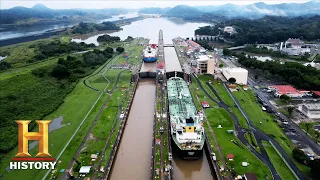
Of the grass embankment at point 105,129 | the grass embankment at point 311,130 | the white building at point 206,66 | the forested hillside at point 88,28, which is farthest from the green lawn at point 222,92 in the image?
the forested hillside at point 88,28

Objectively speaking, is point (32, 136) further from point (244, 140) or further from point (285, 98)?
point (285, 98)

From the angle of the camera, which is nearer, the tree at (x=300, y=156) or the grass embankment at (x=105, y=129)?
the tree at (x=300, y=156)

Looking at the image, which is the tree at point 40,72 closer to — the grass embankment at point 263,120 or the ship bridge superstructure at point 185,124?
the ship bridge superstructure at point 185,124

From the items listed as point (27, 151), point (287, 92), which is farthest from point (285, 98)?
point (27, 151)

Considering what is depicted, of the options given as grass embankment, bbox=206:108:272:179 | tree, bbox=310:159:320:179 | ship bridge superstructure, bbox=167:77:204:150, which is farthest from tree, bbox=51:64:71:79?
tree, bbox=310:159:320:179

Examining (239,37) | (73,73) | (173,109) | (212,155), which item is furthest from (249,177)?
(239,37)
